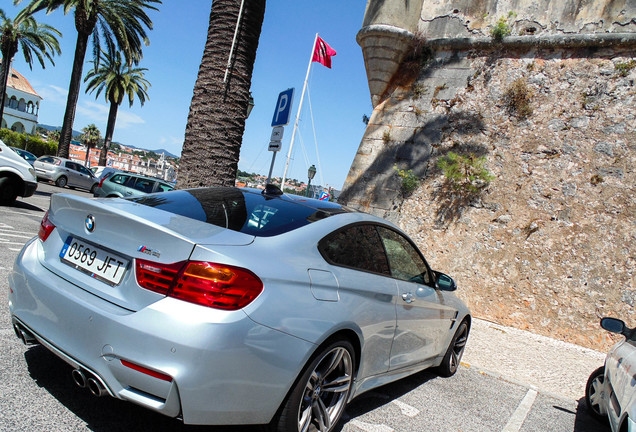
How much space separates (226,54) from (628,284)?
7055 mm

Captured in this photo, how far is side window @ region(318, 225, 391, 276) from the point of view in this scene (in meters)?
2.79

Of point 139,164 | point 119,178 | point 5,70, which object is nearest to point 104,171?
point 119,178

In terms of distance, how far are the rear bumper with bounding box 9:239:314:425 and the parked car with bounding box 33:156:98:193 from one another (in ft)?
70.5

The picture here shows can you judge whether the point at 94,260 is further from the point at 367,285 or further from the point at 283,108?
the point at 283,108

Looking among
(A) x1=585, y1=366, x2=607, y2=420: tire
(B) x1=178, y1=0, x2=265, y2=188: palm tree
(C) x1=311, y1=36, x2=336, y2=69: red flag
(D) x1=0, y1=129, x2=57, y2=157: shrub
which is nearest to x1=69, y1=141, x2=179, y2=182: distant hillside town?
(D) x1=0, y1=129, x2=57, y2=157: shrub

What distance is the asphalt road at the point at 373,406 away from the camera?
2480 millimetres

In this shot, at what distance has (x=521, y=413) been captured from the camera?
4.13 m

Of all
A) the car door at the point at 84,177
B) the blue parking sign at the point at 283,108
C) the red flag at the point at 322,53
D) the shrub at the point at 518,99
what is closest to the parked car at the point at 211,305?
the blue parking sign at the point at 283,108

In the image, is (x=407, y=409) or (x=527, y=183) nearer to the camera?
(x=407, y=409)

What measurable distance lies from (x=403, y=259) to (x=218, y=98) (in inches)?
181

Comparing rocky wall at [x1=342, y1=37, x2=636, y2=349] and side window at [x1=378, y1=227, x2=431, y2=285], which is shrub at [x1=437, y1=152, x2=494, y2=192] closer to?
rocky wall at [x1=342, y1=37, x2=636, y2=349]

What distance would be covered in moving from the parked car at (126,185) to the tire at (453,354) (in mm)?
11648

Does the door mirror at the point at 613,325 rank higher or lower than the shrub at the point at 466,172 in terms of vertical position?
lower

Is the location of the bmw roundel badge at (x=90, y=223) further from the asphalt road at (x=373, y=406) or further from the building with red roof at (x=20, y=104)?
the building with red roof at (x=20, y=104)
